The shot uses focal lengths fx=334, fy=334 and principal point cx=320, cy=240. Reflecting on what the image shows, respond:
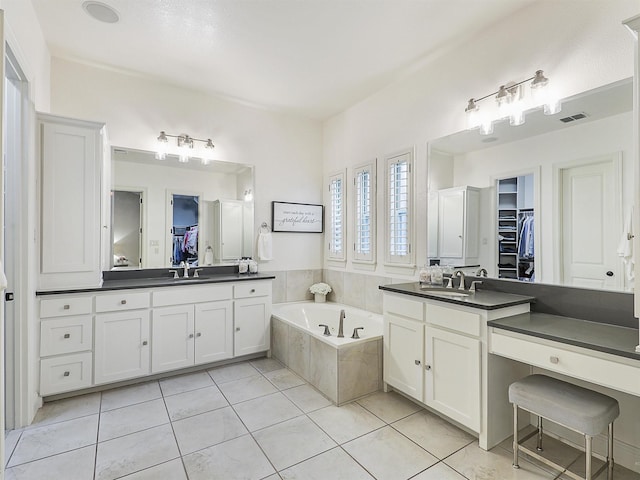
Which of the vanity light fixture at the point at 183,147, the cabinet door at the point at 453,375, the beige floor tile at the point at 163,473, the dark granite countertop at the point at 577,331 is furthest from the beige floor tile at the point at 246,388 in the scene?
the vanity light fixture at the point at 183,147

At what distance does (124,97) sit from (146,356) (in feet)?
7.99

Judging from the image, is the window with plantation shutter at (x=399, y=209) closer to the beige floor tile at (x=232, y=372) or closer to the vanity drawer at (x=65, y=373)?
the beige floor tile at (x=232, y=372)

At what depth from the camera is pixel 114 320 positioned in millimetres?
2738

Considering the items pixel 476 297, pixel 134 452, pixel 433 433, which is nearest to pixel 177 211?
pixel 134 452

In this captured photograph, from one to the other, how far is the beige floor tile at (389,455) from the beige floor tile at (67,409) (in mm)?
1915

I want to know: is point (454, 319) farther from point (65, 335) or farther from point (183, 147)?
point (183, 147)

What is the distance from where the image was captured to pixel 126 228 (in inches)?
127

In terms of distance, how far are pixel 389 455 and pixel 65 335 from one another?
8.13 feet

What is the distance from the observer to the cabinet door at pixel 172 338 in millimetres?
2922

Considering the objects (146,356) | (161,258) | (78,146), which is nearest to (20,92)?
(78,146)

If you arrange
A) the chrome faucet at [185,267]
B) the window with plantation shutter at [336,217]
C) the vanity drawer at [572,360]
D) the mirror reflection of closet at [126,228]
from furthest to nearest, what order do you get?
1. the window with plantation shutter at [336,217]
2. the chrome faucet at [185,267]
3. the mirror reflection of closet at [126,228]
4. the vanity drawer at [572,360]

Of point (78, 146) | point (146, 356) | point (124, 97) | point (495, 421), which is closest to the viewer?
point (495, 421)

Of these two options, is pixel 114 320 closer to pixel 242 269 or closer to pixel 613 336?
pixel 242 269

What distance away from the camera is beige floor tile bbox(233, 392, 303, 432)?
230 centimetres
